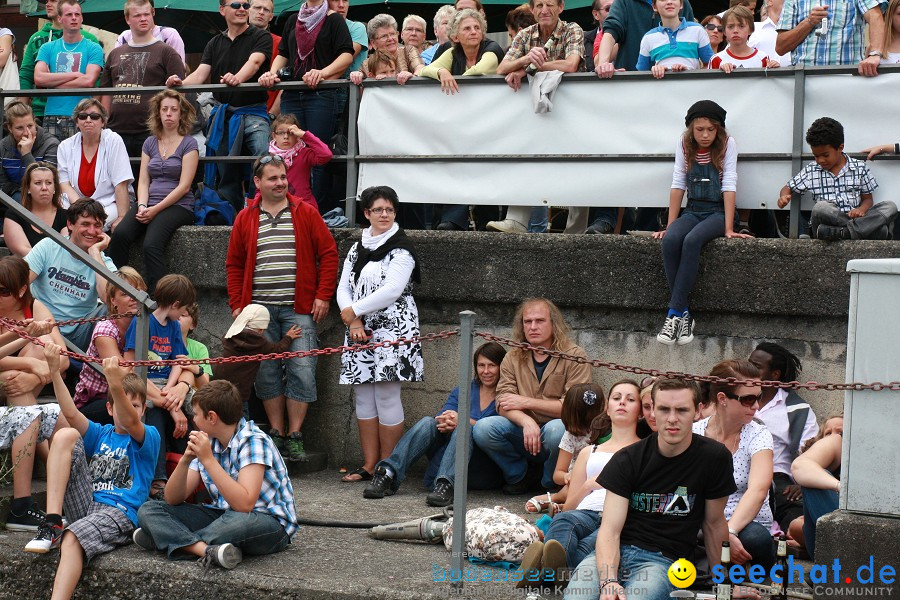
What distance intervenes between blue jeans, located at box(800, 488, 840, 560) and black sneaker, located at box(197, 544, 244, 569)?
266 centimetres

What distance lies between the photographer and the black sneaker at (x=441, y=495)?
23.8 ft

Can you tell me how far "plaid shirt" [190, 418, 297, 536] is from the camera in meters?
6.05

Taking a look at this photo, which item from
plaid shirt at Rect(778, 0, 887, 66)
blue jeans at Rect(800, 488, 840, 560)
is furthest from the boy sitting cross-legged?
plaid shirt at Rect(778, 0, 887, 66)

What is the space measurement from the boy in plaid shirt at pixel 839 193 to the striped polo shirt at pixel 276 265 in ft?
10.6

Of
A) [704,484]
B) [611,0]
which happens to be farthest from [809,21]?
[704,484]

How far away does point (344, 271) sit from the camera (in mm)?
8023

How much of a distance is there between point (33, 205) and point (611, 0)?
4441 mm

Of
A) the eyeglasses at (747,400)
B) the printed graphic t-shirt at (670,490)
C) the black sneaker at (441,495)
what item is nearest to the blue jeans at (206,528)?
the black sneaker at (441,495)

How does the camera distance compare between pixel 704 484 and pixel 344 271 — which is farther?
pixel 344 271

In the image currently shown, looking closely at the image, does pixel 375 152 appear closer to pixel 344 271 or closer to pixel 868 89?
pixel 344 271

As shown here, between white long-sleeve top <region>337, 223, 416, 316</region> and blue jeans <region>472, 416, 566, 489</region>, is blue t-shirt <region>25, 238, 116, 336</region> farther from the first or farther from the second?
blue jeans <region>472, 416, 566, 489</region>

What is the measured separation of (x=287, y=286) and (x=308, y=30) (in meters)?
2.14

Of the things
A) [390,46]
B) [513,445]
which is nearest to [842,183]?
[513,445]

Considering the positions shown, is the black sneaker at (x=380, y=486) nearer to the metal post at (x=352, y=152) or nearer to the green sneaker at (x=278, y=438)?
the green sneaker at (x=278, y=438)
